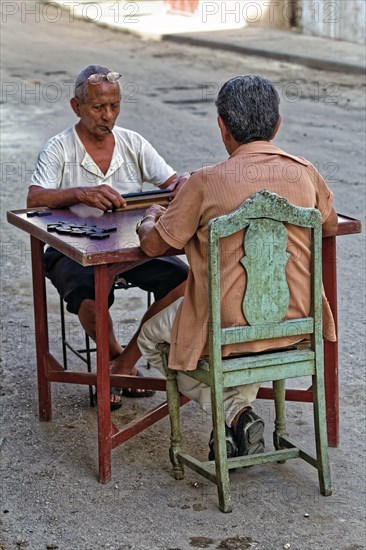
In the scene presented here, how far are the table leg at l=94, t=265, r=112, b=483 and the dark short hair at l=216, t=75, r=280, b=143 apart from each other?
721 mm

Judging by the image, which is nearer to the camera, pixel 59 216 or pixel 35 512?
pixel 35 512

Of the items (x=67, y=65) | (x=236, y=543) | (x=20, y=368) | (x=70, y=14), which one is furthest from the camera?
(x=70, y=14)

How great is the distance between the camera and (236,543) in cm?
368

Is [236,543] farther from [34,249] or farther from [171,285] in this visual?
[34,249]

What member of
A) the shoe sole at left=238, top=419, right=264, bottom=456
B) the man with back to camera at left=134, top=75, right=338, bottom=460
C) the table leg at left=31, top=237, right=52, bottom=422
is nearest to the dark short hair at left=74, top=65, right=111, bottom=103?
the table leg at left=31, top=237, right=52, bottom=422

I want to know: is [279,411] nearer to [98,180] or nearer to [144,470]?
[144,470]

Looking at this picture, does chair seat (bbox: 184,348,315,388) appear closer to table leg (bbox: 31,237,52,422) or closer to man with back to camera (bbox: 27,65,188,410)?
man with back to camera (bbox: 27,65,188,410)

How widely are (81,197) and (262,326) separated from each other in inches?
46.1

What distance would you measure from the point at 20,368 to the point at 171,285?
44.2 inches

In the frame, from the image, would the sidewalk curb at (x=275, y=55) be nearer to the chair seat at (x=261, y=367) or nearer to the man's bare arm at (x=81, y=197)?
Answer: the man's bare arm at (x=81, y=197)

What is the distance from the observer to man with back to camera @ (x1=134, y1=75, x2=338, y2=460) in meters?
3.70

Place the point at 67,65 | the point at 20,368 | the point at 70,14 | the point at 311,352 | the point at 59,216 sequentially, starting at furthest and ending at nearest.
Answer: the point at 70,14 → the point at 67,65 → the point at 20,368 → the point at 59,216 → the point at 311,352

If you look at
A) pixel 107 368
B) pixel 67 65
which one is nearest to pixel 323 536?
pixel 107 368

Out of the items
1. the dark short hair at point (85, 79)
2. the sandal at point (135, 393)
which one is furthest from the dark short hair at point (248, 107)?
the sandal at point (135, 393)
